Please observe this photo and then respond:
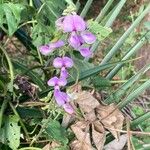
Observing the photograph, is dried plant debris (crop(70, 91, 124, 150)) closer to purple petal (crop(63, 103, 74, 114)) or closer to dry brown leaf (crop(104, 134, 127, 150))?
purple petal (crop(63, 103, 74, 114))

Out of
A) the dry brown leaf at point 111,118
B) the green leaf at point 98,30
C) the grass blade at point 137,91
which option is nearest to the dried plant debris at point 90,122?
the dry brown leaf at point 111,118

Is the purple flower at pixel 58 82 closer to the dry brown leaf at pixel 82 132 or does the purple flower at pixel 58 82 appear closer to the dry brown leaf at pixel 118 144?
the dry brown leaf at pixel 82 132

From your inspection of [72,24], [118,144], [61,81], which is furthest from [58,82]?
[118,144]

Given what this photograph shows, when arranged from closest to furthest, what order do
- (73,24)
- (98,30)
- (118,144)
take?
(73,24) → (98,30) → (118,144)

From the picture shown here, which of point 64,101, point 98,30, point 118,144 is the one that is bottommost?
point 118,144

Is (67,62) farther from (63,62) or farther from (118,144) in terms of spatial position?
(118,144)

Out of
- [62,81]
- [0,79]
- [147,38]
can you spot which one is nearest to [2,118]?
[0,79]

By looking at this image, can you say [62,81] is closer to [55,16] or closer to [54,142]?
[54,142]

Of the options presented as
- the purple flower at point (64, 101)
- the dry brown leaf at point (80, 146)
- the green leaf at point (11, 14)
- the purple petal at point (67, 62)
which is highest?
the green leaf at point (11, 14)
